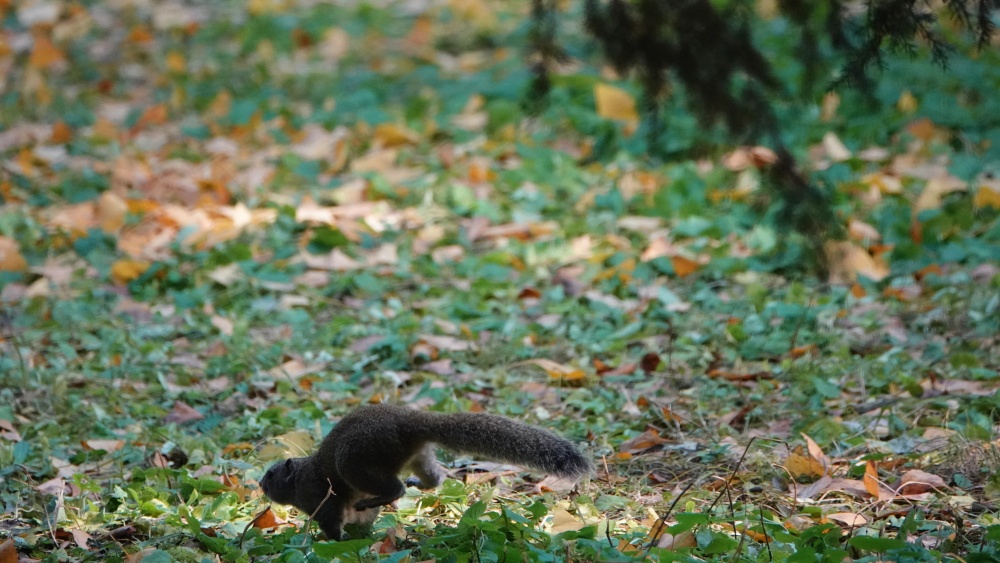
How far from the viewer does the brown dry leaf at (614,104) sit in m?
6.98

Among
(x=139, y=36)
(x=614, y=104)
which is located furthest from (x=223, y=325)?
(x=139, y=36)

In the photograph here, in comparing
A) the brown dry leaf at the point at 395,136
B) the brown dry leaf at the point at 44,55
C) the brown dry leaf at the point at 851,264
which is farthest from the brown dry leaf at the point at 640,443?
the brown dry leaf at the point at 44,55

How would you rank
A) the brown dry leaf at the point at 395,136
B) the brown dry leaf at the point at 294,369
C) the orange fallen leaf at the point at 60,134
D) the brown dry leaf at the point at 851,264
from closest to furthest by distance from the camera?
the brown dry leaf at the point at 294,369 → the brown dry leaf at the point at 851,264 → the brown dry leaf at the point at 395,136 → the orange fallen leaf at the point at 60,134

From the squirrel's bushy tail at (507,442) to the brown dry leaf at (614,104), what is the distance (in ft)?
14.1

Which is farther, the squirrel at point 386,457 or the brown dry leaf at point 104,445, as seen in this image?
the brown dry leaf at point 104,445

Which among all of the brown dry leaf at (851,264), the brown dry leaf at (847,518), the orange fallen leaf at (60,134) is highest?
the brown dry leaf at (851,264)

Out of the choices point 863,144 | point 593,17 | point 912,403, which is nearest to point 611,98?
point 863,144

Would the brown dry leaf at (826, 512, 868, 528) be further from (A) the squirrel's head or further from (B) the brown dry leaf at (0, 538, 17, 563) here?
(B) the brown dry leaf at (0, 538, 17, 563)

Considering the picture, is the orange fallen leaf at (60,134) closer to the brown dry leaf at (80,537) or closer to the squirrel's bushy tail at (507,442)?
the brown dry leaf at (80,537)

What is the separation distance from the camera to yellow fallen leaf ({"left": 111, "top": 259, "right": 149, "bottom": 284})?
537 cm

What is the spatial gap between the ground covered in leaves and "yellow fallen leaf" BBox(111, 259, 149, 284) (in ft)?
0.20

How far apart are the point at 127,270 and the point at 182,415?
1.57 m

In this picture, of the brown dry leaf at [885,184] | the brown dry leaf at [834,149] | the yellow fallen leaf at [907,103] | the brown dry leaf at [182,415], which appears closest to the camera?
the brown dry leaf at [182,415]

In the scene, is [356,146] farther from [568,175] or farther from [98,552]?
[98,552]
